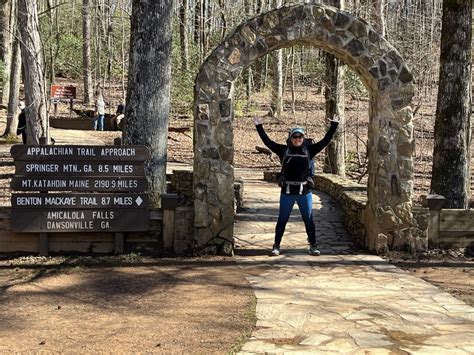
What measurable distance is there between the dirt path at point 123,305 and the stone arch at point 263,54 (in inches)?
36.3

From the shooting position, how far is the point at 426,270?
26.7 feet

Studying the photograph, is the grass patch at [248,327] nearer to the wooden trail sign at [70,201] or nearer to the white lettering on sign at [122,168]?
the wooden trail sign at [70,201]

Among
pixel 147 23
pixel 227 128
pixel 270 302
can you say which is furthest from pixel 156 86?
pixel 270 302

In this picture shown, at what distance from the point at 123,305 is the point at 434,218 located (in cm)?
482

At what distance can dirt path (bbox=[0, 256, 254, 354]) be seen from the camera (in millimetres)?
5305

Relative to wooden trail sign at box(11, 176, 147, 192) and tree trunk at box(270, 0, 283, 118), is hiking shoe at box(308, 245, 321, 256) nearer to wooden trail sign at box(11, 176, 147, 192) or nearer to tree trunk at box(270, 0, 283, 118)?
wooden trail sign at box(11, 176, 147, 192)

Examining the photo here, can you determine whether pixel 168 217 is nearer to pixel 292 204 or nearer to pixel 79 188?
pixel 79 188

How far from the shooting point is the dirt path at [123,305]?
5.30 meters

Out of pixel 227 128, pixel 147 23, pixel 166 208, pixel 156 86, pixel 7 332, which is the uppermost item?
pixel 147 23

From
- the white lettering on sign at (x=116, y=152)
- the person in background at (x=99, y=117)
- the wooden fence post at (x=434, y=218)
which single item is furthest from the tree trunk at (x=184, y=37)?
the wooden fence post at (x=434, y=218)

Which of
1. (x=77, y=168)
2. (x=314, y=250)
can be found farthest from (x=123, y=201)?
(x=314, y=250)

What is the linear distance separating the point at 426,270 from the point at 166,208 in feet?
11.8

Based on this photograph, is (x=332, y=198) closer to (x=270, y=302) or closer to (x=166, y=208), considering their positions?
(x=166, y=208)

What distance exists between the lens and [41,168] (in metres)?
8.43
